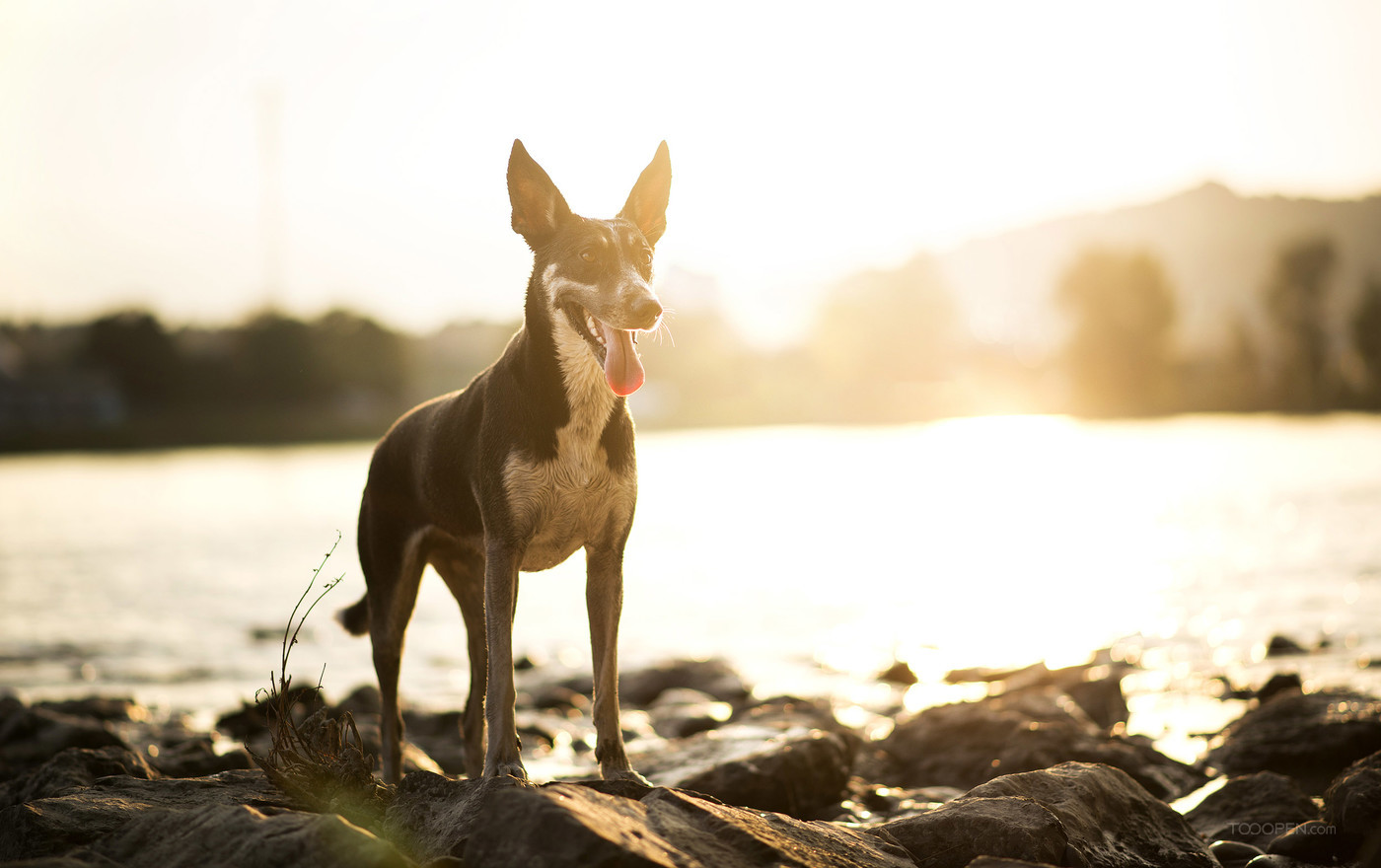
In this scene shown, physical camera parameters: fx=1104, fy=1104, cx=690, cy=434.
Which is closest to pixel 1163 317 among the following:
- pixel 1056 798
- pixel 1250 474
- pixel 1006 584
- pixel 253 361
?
pixel 1250 474

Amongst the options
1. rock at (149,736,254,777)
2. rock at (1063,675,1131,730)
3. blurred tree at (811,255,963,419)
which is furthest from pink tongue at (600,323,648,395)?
blurred tree at (811,255,963,419)

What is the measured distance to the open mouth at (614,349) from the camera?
587 centimetres

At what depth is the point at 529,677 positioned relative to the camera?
52.4 feet

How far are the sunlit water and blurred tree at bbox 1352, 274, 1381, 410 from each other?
2256 inches

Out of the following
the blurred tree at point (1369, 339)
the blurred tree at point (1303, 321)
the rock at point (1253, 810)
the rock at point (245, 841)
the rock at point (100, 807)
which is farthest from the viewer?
the blurred tree at point (1303, 321)

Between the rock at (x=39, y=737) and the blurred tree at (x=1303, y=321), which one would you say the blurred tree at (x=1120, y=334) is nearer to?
the blurred tree at (x=1303, y=321)

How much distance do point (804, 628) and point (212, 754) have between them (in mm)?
12532

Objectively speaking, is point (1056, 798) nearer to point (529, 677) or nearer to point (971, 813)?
point (971, 813)

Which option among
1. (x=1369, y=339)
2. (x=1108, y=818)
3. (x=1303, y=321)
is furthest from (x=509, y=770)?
(x=1303, y=321)

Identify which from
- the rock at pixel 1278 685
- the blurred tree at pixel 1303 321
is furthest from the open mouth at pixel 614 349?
the blurred tree at pixel 1303 321

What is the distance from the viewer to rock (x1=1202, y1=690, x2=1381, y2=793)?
871 cm

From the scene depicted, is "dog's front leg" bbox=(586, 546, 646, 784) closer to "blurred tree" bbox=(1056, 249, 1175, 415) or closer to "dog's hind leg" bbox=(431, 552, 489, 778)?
"dog's hind leg" bbox=(431, 552, 489, 778)

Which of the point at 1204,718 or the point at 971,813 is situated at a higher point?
the point at 971,813

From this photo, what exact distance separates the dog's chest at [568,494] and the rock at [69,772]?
314 cm
